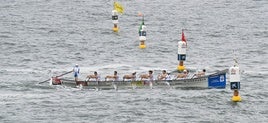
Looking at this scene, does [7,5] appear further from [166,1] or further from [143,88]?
[143,88]

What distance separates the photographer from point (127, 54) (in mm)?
109000

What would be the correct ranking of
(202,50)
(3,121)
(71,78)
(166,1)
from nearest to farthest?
(3,121)
(71,78)
(202,50)
(166,1)

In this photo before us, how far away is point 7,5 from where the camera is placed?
157750mm

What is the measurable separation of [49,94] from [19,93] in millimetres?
3001

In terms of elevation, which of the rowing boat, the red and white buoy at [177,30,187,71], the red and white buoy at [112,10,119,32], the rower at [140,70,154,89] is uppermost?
the red and white buoy at [112,10,119,32]

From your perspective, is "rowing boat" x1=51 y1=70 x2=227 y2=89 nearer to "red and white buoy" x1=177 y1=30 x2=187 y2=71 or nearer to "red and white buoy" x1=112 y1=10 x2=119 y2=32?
"red and white buoy" x1=177 y1=30 x2=187 y2=71

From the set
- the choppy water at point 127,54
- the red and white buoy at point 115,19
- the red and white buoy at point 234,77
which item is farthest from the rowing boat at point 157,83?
the red and white buoy at point 115,19

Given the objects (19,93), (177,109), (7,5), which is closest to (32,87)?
(19,93)

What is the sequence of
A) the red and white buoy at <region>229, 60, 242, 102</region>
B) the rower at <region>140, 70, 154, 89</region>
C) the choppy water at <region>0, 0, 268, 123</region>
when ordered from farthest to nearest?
the rower at <region>140, 70, 154, 89</region> < the red and white buoy at <region>229, 60, 242, 102</region> < the choppy water at <region>0, 0, 268, 123</region>

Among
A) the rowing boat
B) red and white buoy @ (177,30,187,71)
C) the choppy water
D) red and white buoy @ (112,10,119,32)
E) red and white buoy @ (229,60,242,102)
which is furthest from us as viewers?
red and white buoy @ (112,10,119,32)

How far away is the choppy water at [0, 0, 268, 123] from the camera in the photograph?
7669cm

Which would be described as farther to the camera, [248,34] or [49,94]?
[248,34]

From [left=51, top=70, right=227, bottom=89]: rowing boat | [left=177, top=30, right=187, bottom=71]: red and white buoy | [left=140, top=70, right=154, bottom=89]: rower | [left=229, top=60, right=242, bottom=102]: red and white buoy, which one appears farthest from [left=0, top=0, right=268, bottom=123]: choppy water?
[left=177, top=30, right=187, bottom=71]: red and white buoy

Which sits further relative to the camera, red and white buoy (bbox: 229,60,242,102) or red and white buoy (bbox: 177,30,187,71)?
red and white buoy (bbox: 177,30,187,71)
